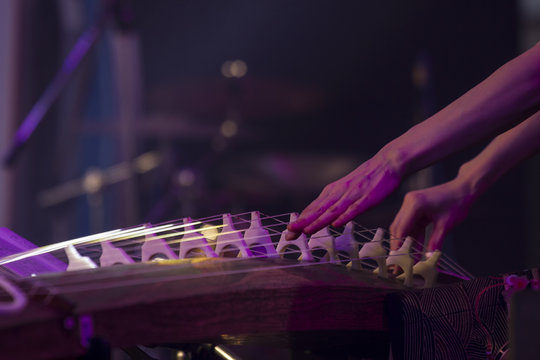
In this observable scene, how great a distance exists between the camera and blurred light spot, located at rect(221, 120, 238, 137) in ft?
10.8

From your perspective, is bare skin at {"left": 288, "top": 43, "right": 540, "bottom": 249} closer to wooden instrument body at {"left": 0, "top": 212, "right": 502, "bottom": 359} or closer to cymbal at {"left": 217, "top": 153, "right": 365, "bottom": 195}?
wooden instrument body at {"left": 0, "top": 212, "right": 502, "bottom": 359}

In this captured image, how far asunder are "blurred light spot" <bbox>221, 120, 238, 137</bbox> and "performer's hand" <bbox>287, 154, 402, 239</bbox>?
8.16 feet

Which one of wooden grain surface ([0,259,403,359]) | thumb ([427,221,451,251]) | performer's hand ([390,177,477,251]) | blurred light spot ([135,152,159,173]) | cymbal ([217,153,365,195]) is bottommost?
wooden grain surface ([0,259,403,359])

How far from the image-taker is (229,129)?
10.9 feet

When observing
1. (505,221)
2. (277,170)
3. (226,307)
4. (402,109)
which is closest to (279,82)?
(277,170)

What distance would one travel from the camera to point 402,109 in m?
4.42

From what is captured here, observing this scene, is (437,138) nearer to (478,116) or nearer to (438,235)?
(478,116)

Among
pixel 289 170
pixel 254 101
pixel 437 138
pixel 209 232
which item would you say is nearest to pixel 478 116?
pixel 437 138

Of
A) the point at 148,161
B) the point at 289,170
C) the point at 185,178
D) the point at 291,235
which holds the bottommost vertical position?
the point at 291,235

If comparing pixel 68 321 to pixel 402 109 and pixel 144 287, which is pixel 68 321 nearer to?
pixel 144 287

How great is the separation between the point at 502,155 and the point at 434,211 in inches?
6.7

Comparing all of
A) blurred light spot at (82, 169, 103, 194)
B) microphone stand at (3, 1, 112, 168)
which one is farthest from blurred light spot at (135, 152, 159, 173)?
microphone stand at (3, 1, 112, 168)

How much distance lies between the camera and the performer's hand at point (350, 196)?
792mm

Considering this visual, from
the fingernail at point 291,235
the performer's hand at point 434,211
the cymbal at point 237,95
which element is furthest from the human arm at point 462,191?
the cymbal at point 237,95
